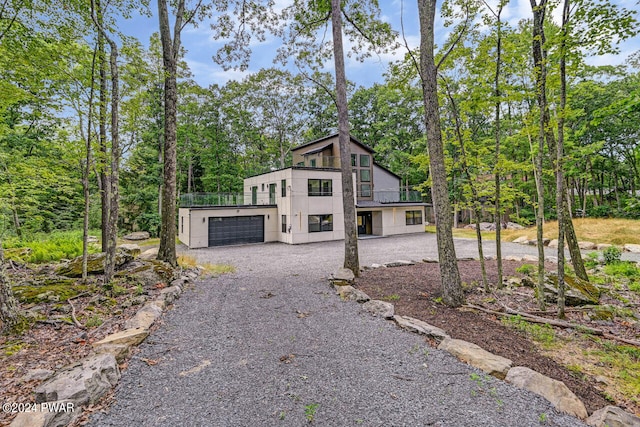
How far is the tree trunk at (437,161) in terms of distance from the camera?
4.96 metres

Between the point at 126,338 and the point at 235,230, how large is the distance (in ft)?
40.7

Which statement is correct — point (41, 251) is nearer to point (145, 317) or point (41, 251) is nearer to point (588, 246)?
point (145, 317)

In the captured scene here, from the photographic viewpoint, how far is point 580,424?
6.90ft

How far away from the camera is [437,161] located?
501 centimetres

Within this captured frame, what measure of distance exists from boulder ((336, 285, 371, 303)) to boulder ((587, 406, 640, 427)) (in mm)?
3268

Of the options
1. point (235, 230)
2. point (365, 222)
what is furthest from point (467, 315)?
point (365, 222)

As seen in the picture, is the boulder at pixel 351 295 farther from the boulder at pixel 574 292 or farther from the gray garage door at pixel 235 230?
the gray garage door at pixel 235 230

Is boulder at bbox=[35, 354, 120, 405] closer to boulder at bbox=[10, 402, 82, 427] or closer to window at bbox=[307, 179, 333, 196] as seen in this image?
boulder at bbox=[10, 402, 82, 427]

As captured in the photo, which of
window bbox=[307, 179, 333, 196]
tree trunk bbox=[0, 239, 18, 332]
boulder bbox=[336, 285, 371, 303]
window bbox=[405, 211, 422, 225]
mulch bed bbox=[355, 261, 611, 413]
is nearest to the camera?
mulch bed bbox=[355, 261, 611, 413]

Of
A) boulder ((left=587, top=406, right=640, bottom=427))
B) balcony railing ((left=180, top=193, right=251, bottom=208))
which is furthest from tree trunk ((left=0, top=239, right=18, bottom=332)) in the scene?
balcony railing ((left=180, top=193, right=251, bottom=208))

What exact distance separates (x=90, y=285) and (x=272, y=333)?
4.18m

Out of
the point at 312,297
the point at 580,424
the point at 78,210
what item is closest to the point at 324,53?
the point at 312,297

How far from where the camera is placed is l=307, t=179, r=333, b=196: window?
51.1ft

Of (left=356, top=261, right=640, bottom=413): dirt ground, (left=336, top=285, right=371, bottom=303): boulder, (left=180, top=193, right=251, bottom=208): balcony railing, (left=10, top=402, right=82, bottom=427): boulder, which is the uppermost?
(left=180, top=193, right=251, bottom=208): balcony railing
